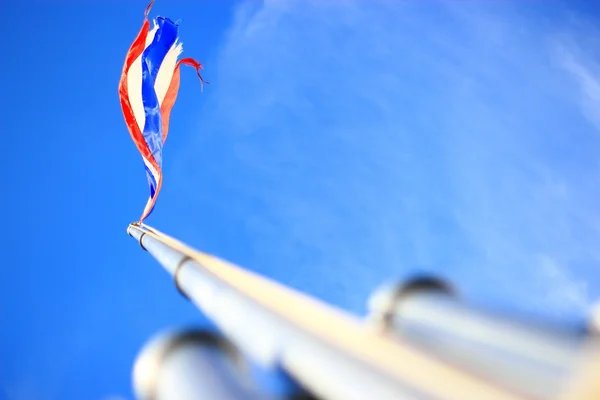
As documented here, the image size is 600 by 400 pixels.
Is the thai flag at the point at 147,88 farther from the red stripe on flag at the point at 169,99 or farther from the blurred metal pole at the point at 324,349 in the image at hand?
the blurred metal pole at the point at 324,349

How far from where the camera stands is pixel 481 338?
410 cm

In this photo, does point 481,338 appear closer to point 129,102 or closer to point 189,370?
point 189,370

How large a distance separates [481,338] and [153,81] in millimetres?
12551

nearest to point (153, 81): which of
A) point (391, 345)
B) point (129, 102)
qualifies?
point (129, 102)

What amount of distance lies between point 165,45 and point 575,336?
13.4m

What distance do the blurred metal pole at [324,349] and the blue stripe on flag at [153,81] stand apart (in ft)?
30.2

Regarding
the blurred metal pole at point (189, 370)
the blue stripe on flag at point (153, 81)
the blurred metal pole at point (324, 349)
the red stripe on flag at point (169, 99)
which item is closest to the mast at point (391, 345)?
the blurred metal pole at point (324, 349)

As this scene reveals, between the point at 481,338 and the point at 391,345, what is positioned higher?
the point at 481,338

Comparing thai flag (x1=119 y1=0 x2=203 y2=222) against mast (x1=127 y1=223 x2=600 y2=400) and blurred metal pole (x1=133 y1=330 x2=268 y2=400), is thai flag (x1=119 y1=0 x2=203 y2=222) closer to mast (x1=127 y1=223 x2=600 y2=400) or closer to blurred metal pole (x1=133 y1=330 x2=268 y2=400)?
mast (x1=127 y1=223 x2=600 y2=400)

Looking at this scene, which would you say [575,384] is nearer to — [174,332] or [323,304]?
[323,304]

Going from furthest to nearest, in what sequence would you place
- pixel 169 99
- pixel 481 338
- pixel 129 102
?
pixel 169 99 → pixel 129 102 → pixel 481 338

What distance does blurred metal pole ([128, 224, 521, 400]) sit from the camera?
2.85m

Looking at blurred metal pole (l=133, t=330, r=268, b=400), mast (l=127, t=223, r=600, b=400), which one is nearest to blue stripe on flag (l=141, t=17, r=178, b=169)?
mast (l=127, t=223, r=600, b=400)

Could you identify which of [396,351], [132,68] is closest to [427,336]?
[396,351]
